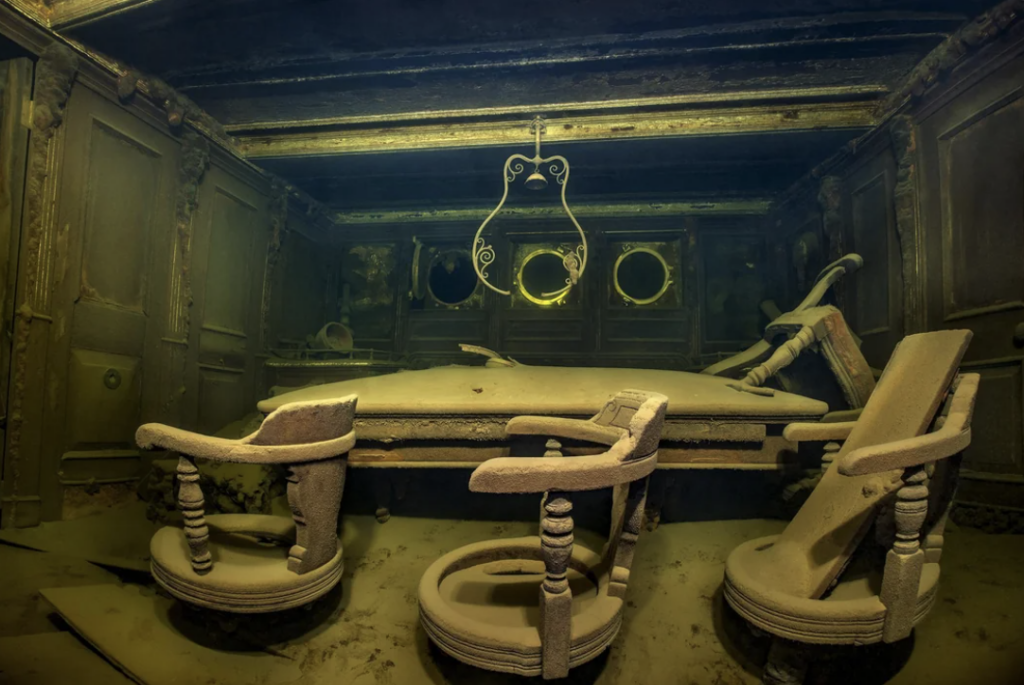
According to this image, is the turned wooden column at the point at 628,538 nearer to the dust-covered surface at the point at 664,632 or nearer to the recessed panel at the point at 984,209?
the dust-covered surface at the point at 664,632

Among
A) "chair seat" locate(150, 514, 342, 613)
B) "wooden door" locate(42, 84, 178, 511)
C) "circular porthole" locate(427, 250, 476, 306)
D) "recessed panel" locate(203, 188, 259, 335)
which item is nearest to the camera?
"chair seat" locate(150, 514, 342, 613)

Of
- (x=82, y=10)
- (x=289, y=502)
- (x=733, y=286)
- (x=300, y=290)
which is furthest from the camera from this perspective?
(x=300, y=290)

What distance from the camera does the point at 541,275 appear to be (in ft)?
21.9

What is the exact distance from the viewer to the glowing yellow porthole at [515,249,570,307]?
6660 mm

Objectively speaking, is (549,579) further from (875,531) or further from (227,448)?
(875,531)

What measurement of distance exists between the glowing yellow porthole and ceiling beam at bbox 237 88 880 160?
2132 millimetres

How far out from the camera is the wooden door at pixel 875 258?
13.6 ft

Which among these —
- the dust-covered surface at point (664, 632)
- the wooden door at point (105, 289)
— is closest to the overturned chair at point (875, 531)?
the dust-covered surface at point (664, 632)

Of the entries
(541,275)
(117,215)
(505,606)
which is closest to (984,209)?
(505,606)

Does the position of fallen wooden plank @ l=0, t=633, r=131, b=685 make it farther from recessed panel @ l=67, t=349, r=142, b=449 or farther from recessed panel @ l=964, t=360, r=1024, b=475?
recessed panel @ l=964, t=360, r=1024, b=475

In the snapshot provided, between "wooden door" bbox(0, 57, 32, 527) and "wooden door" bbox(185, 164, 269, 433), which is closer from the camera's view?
"wooden door" bbox(0, 57, 32, 527)

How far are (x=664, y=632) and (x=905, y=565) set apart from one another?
3.55 ft

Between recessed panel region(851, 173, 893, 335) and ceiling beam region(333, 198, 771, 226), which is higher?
ceiling beam region(333, 198, 771, 226)

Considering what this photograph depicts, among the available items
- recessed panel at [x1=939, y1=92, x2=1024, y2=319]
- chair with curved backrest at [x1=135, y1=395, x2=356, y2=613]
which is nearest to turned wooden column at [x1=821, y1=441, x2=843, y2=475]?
recessed panel at [x1=939, y1=92, x2=1024, y2=319]
